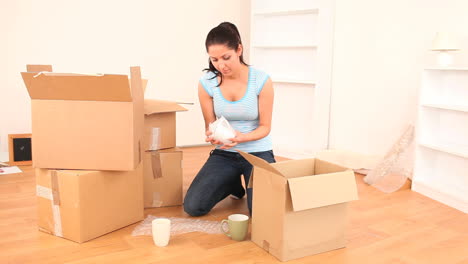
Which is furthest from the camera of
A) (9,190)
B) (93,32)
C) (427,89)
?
(93,32)

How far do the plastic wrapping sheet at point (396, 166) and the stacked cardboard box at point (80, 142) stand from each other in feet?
5.49

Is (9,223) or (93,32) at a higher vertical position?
(93,32)

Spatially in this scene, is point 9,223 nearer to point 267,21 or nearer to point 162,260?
point 162,260

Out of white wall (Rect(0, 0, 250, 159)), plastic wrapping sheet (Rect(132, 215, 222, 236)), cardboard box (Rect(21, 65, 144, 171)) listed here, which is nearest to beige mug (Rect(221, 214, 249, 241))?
plastic wrapping sheet (Rect(132, 215, 222, 236))

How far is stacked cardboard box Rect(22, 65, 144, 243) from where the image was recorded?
1.94 metres

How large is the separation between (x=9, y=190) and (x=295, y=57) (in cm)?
240

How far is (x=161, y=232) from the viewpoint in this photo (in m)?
1.96

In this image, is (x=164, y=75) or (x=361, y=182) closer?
(x=361, y=182)

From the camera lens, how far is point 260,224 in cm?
Answer: 197

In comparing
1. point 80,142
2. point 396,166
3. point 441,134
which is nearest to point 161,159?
point 80,142

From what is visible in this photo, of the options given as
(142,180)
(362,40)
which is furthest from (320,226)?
(362,40)

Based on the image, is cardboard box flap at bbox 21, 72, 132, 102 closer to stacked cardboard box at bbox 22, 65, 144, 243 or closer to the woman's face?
stacked cardboard box at bbox 22, 65, 144, 243

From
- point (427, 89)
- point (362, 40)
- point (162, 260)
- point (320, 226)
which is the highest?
point (362, 40)

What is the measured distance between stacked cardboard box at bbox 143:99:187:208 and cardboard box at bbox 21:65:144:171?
43cm
